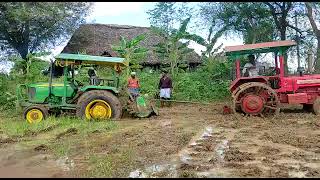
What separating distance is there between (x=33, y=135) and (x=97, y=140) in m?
1.57

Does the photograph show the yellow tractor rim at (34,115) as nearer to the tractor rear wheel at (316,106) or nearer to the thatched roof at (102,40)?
the tractor rear wheel at (316,106)

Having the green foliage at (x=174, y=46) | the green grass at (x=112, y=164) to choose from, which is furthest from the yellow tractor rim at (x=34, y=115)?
the green foliage at (x=174, y=46)

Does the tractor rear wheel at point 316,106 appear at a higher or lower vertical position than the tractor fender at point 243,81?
lower

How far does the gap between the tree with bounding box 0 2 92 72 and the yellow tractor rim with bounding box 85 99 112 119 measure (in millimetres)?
13022

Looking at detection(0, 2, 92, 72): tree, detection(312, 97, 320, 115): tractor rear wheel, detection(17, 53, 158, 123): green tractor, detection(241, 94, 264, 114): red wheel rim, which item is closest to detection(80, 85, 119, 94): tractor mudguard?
detection(17, 53, 158, 123): green tractor

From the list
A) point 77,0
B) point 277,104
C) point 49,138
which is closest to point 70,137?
point 49,138

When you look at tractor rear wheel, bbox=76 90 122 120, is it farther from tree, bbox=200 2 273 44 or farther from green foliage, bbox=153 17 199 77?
tree, bbox=200 2 273 44

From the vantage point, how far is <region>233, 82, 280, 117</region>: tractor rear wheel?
1105 centimetres

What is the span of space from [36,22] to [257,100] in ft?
54.7

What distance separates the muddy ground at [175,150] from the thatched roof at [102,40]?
16.7m

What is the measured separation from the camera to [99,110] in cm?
1084

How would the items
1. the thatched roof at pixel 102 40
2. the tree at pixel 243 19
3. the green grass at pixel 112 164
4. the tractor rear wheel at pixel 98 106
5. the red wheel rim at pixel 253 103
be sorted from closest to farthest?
the green grass at pixel 112 164 → the tractor rear wheel at pixel 98 106 → the red wheel rim at pixel 253 103 → the tree at pixel 243 19 → the thatched roof at pixel 102 40

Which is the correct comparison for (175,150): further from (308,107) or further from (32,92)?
(308,107)

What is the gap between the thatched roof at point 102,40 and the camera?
2667 centimetres
